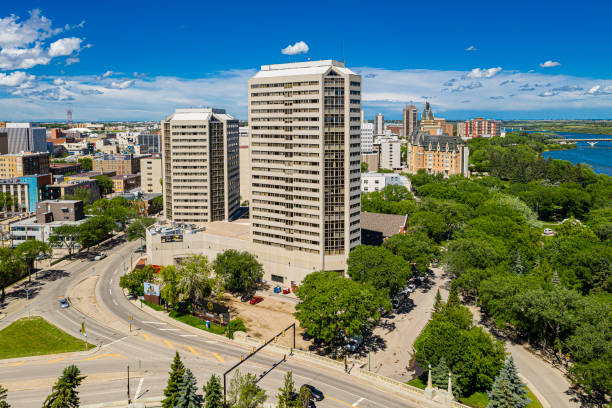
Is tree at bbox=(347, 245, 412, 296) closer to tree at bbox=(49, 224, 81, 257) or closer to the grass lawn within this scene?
the grass lawn

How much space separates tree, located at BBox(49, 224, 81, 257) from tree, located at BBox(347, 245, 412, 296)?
79.6m

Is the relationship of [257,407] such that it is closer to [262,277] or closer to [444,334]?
[444,334]

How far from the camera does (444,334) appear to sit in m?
62.8

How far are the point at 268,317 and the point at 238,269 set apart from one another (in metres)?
14.3

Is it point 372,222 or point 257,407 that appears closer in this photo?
point 257,407

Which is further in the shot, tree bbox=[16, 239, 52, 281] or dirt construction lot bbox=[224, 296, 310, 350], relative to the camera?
tree bbox=[16, 239, 52, 281]

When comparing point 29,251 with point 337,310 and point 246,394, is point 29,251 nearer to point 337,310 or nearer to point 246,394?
point 337,310

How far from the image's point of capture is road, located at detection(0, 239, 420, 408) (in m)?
60.0

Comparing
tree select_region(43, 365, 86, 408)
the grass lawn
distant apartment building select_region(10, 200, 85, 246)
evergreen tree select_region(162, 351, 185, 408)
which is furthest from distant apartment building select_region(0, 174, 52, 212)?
evergreen tree select_region(162, 351, 185, 408)

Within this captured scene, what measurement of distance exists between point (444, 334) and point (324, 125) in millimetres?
50315

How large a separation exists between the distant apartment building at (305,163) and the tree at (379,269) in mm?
8367

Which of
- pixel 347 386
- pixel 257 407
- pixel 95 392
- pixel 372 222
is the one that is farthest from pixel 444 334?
pixel 372 222

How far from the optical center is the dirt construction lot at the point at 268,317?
7869cm

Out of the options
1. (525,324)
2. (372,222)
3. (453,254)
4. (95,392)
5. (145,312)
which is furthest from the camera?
(372,222)
